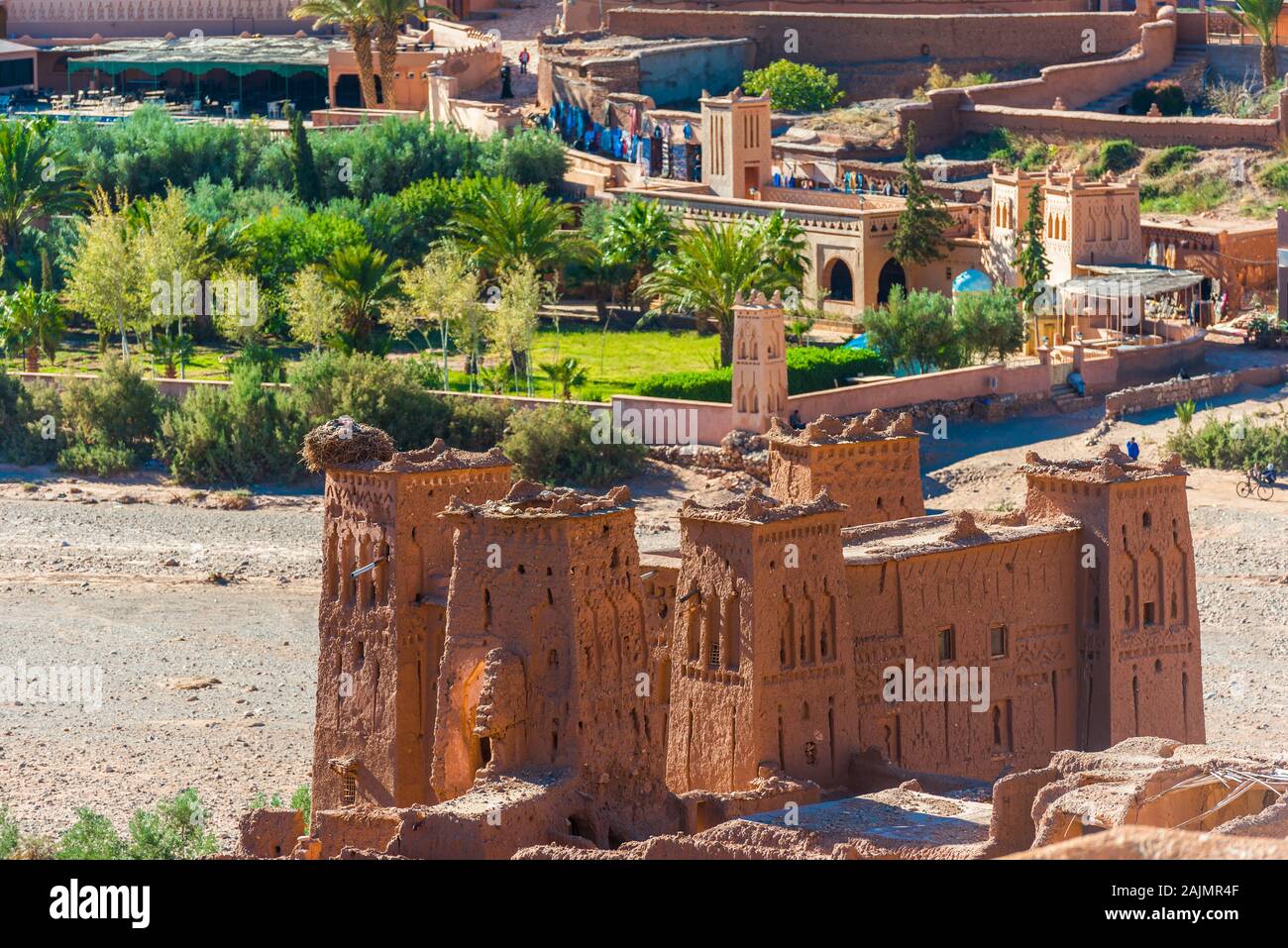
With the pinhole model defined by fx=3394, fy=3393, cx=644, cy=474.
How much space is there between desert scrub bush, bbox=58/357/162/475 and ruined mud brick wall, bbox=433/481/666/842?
82.6 ft

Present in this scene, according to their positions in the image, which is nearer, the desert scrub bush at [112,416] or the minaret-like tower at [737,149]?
the desert scrub bush at [112,416]

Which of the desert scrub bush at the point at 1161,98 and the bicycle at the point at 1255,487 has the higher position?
the desert scrub bush at the point at 1161,98

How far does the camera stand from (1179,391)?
54.7 meters

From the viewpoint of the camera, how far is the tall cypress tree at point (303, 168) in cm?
6981

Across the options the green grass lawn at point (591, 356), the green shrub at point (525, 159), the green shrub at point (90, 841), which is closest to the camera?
the green shrub at point (90, 841)

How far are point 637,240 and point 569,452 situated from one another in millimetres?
11063

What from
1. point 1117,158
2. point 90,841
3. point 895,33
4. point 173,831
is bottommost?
point 173,831

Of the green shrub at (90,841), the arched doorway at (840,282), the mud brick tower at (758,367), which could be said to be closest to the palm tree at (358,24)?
the arched doorway at (840,282)

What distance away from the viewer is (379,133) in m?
71.4

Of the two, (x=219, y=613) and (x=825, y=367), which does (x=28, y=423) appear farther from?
(x=825, y=367)

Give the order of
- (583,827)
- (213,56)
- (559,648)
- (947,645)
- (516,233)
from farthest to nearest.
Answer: (213,56) < (516,233) < (947,645) < (559,648) < (583,827)

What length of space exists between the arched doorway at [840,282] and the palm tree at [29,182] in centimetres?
1575

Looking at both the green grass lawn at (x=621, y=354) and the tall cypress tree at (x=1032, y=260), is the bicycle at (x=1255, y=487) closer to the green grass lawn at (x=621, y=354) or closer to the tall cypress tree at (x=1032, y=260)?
the tall cypress tree at (x=1032, y=260)

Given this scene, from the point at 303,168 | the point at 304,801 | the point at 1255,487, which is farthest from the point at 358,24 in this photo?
the point at 304,801
